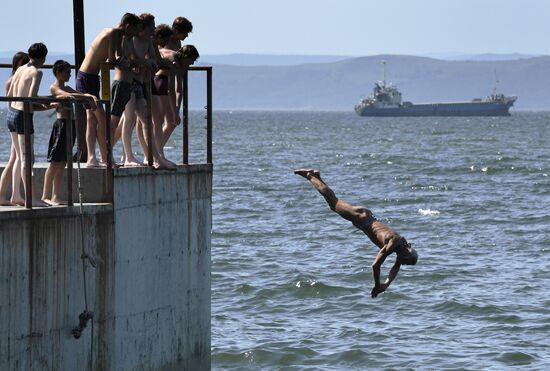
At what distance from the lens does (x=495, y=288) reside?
23.2 metres

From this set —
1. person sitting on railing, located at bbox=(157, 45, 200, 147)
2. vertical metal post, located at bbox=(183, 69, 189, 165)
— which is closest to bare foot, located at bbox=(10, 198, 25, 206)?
vertical metal post, located at bbox=(183, 69, 189, 165)

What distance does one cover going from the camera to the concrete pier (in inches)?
407

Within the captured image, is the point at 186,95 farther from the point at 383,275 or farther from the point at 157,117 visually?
the point at 383,275

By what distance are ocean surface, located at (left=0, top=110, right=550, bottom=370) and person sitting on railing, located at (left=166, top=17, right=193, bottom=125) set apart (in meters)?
4.38

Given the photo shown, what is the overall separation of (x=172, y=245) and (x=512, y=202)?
30546mm

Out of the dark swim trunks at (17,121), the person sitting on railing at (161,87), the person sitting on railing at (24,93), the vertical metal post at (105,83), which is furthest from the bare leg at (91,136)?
the person sitting on railing at (161,87)

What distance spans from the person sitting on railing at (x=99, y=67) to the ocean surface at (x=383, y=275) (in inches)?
204

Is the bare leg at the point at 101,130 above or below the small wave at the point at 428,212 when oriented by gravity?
above

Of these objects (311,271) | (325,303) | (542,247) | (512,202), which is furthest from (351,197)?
(325,303)

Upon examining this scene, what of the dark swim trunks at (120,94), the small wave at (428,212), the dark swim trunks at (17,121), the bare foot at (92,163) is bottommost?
the small wave at (428,212)

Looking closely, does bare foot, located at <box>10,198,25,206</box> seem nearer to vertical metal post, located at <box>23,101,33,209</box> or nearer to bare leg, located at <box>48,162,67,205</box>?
bare leg, located at <box>48,162,67,205</box>

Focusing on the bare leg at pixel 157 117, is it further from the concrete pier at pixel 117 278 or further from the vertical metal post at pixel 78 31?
the vertical metal post at pixel 78 31

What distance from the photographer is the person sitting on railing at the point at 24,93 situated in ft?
36.6

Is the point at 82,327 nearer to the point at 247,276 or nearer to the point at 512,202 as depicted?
the point at 247,276
